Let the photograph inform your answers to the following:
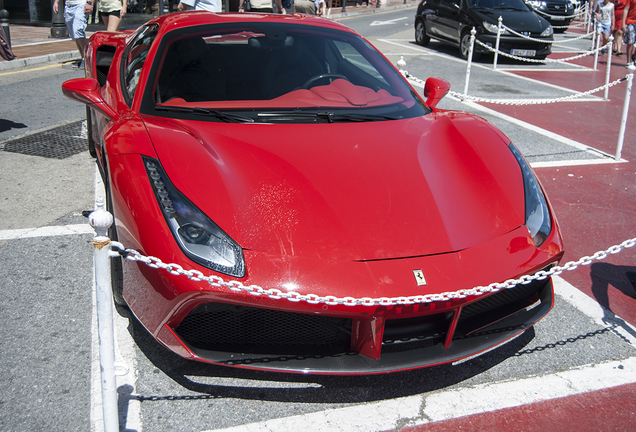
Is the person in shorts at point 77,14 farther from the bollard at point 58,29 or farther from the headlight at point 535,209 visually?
the headlight at point 535,209

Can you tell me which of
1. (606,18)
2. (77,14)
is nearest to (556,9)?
(606,18)

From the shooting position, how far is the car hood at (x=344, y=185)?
84.8 inches

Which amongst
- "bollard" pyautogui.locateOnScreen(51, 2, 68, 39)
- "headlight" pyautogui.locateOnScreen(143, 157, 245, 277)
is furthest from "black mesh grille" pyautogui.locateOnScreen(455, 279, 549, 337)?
"bollard" pyautogui.locateOnScreen(51, 2, 68, 39)

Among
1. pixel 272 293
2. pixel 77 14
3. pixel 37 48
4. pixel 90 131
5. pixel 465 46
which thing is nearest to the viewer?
pixel 272 293

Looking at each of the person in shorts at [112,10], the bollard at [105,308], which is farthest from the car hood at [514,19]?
the bollard at [105,308]

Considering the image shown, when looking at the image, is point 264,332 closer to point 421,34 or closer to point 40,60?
point 40,60

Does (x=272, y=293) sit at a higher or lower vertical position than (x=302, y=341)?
higher

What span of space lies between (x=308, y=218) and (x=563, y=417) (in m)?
1.31

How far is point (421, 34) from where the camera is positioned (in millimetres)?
14133

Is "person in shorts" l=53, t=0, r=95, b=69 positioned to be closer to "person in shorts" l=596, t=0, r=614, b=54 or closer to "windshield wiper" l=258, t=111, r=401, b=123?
"windshield wiper" l=258, t=111, r=401, b=123

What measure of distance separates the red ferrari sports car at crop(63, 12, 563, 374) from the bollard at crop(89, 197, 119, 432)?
27 centimetres

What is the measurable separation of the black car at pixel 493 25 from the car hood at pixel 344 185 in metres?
9.70

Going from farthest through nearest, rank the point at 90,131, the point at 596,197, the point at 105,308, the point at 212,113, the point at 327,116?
the point at 596,197
the point at 90,131
the point at 327,116
the point at 212,113
the point at 105,308

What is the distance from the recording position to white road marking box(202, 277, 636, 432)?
2131 millimetres
